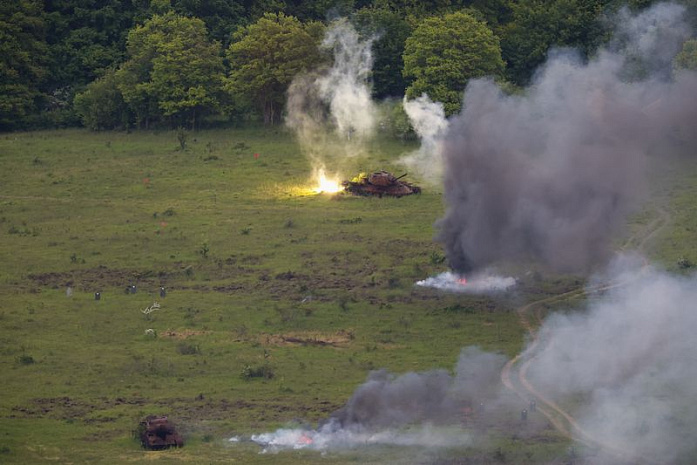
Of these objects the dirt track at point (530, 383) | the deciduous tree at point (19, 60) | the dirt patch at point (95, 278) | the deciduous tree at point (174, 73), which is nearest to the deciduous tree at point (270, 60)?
the deciduous tree at point (174, 73)

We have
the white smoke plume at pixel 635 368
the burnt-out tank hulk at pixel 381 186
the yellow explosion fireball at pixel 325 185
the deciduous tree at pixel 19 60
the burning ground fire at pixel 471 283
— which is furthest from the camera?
the deciduous tree at pixel 19 60

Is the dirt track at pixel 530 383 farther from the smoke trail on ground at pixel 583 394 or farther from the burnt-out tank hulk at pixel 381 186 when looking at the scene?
the burnt-out tank hulk at pixel 381 186

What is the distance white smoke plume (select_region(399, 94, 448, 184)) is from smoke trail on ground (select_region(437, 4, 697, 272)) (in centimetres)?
A: 671

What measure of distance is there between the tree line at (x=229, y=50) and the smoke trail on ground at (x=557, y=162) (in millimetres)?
24450

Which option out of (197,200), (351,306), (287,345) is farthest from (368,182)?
(287,345)

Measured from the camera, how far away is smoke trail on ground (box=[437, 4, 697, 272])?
59562mm

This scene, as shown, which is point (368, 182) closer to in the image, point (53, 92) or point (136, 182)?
point (136, 182)

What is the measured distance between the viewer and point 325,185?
275ft

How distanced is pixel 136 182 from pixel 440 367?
1493 inches

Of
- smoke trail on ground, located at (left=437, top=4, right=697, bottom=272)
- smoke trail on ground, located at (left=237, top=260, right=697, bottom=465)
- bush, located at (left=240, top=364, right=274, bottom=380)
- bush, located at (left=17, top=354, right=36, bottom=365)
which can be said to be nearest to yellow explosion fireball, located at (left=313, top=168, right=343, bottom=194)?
smoke trail on ground, located at (left=437, top=4, right=697, bottom=272)

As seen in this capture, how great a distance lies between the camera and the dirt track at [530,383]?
43.6 metres

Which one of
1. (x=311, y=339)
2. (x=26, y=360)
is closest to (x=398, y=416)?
(x=311, y=339)

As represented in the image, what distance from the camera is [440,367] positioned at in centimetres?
5184

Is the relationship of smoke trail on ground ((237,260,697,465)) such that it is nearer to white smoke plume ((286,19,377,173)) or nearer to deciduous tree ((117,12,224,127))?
white smoke plume ((286,19,377,173))
